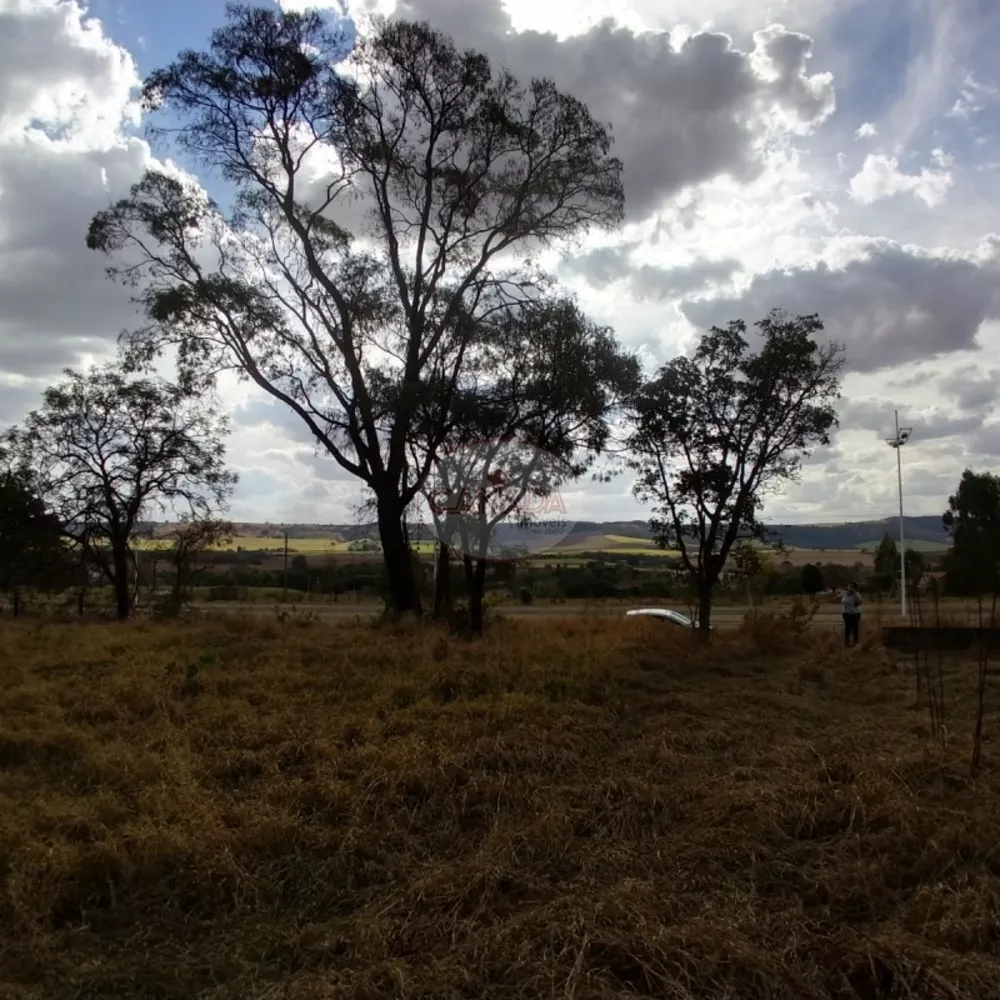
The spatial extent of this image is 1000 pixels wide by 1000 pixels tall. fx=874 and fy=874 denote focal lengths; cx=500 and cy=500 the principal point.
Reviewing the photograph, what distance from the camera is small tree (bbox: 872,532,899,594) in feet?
119

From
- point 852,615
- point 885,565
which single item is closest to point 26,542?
point 852,615

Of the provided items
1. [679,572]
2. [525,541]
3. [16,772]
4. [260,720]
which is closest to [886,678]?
[679,572]

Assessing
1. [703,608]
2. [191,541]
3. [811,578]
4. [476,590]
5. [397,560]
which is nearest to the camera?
[703,608]

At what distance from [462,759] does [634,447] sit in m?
10.2

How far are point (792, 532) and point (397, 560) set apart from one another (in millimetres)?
7630

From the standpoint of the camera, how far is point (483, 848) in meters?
4.54

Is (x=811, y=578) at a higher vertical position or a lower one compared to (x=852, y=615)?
lower

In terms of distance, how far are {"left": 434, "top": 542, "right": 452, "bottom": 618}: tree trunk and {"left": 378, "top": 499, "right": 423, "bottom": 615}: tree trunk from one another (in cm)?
48

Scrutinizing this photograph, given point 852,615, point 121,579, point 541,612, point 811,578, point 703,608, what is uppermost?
point 121,579

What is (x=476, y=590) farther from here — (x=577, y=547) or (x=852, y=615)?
(x=852, y=615)

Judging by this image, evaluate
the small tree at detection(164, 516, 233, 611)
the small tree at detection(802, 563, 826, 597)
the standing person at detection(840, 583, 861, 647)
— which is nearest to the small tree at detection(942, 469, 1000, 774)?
the standing person at detection(840, 583, 861, 647)

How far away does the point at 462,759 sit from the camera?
5.95m

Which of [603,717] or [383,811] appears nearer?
[383,811]

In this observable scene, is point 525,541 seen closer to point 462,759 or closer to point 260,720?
point 260,720
